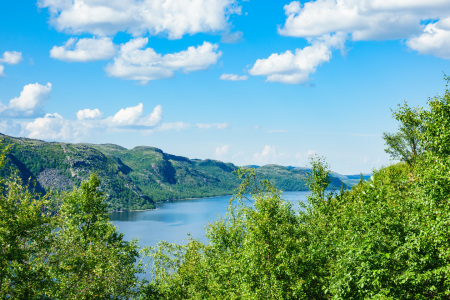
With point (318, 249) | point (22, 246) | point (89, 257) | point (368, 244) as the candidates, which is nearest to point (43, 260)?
point (22, 246)

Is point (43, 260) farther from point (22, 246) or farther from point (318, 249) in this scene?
point (318, 249)

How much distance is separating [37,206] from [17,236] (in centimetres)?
213

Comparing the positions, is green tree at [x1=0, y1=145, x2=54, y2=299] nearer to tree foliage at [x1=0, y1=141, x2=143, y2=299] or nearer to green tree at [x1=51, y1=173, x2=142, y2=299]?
tree foliage at [x1=0, y1=141, x2=143, y2=299]

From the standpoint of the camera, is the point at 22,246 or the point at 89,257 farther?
the point at 89,257

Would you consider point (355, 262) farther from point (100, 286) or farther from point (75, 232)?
point (75, 232)

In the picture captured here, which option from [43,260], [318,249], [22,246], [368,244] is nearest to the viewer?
[368,244]

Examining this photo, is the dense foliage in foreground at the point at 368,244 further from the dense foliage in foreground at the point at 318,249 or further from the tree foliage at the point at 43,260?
the tree foliage at the point at 43,260

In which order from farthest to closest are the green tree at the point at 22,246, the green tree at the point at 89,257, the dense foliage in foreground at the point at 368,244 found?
the green tree at the point at 89,257, the green tree at the point at 22,246, the dense foliage in foreground at the point at 368,244

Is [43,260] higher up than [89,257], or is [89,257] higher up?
[43,260]

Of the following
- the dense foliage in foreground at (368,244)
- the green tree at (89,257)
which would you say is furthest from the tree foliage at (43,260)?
the dense foliage in foreground at (368,244)

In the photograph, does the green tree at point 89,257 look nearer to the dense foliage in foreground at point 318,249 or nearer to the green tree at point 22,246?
the dense foliage in foreground at point 318,249

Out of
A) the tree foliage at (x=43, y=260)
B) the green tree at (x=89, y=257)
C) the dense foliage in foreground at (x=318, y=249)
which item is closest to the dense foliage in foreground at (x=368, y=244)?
the dense foliage in foreground at (x=318, y=249)

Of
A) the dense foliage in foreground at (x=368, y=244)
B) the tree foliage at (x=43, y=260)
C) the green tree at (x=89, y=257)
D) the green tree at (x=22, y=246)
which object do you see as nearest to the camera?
the dense foliage in foreground at (x=368, y=244)

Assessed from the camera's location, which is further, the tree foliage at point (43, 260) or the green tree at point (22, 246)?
the tree foliage at point (43, 260)
